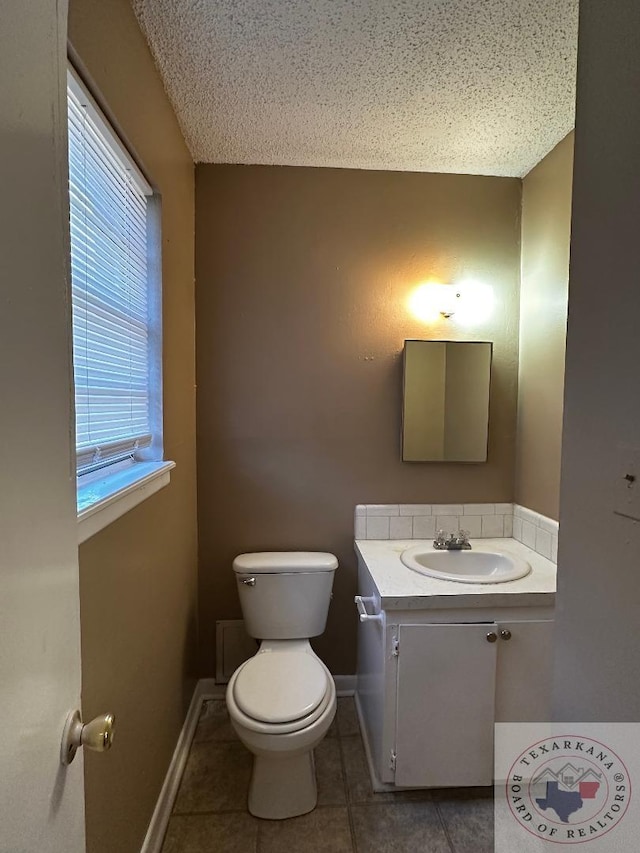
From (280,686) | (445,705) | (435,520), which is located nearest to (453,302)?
(435,520)

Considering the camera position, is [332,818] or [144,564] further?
[332,818]

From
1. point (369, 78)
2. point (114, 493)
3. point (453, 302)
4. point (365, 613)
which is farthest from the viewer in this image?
point (453, 302)

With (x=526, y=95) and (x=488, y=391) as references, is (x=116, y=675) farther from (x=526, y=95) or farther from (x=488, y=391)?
(x=526, y=95)

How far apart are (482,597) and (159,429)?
4.16 feet

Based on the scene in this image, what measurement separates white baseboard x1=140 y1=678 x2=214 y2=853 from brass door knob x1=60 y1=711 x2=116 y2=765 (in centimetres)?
106

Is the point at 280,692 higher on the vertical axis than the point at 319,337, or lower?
lower

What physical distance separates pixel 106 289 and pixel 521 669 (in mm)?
1825

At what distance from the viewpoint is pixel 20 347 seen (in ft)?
1.50

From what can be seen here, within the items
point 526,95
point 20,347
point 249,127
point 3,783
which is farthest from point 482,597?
point 249,127

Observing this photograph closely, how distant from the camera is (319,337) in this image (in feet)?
6.66

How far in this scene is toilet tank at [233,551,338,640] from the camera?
6.03 feet

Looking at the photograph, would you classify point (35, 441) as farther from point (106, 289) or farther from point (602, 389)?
point (602, 389)

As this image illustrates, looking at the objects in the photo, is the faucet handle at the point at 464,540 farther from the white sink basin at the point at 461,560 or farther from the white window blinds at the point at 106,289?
the white window blinds at the point at 106,289

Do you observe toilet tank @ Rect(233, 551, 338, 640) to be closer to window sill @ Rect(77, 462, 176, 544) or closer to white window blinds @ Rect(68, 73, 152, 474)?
window sill @ Rect(77, 462, 176, 544)
